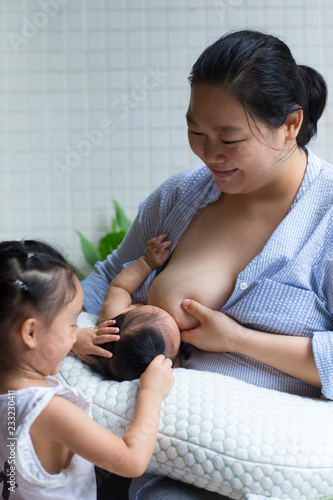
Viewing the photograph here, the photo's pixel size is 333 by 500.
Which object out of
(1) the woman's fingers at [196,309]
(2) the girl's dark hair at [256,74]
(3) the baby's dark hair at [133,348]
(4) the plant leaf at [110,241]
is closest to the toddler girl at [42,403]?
(3) the baby's dark hair at [133,348]

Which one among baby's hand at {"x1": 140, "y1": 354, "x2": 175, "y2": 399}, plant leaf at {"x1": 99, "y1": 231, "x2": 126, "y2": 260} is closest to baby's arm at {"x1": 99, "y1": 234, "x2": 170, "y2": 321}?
baby's hand at {"x1": 140, "y1": 354, "x2": 175, "y2": 399}

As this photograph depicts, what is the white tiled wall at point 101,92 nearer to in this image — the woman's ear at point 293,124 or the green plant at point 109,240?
the green plant at point 109,240

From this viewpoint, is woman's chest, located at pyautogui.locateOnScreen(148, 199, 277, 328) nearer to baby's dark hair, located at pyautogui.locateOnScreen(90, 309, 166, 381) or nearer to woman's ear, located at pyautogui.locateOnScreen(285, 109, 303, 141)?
baby's dark hair, located at pyautogui.locateOnScreen(90, 309, 166, 381)

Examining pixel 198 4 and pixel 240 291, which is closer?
pixel 240 291

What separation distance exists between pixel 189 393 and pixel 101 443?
240 millimetres

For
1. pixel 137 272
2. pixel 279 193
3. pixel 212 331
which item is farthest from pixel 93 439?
pixel 279 193

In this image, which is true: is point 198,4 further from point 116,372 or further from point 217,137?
point 116,372

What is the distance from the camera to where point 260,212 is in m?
1.45

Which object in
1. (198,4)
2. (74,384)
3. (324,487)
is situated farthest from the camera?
(198,4)

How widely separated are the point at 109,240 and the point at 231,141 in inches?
44.0

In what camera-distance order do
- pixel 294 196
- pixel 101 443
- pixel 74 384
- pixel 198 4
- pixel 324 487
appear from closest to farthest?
pixel 101 443
pixel 324 487
pixel 74 384
pixel 294 196
pixel 198 4

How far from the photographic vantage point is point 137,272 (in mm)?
1558

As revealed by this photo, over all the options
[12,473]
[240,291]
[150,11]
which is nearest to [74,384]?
[12,473]

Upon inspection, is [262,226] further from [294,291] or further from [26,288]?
[26,288]
